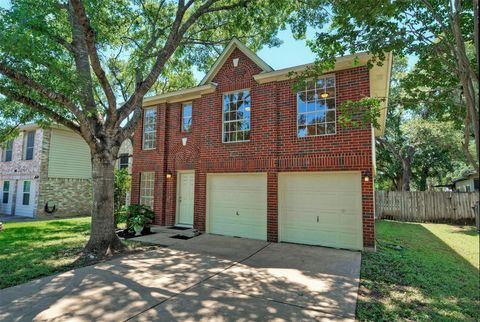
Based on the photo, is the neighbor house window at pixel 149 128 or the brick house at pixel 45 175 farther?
the brick house at pixel 45 175

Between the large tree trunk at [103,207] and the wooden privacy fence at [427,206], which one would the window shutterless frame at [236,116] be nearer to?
the large tree trunk at [103,207]

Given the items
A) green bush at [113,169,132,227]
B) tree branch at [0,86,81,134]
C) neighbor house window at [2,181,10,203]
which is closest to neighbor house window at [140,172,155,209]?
green bush at [113,169,132,227]

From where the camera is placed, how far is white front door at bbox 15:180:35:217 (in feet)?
52.5

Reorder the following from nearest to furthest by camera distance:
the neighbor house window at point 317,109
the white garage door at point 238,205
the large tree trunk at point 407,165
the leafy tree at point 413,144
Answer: the neighbor house window at point 317,109 < the white garage door at point 238,205 < the leafy tree at point 413,144 < the large tree trunk at point 407,165

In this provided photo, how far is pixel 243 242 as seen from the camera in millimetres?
8477

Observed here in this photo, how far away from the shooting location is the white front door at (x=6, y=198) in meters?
17.4

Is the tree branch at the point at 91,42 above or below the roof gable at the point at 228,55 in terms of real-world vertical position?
below

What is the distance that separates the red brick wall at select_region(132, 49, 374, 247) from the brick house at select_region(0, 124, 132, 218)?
6.14 meters

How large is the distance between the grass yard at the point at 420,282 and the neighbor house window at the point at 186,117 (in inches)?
316


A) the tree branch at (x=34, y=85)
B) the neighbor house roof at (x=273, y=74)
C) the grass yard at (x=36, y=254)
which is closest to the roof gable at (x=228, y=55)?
the neighbor house roof at (x=273, y=74)

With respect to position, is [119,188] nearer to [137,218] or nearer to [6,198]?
[137,218]

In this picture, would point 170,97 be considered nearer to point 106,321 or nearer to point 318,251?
point 318,251

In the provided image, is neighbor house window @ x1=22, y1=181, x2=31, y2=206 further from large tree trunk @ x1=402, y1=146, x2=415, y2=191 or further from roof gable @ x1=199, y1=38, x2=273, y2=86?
large tree trunk @ x1=402, y1=146, x2=415, y2=191

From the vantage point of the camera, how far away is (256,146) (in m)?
9.12
